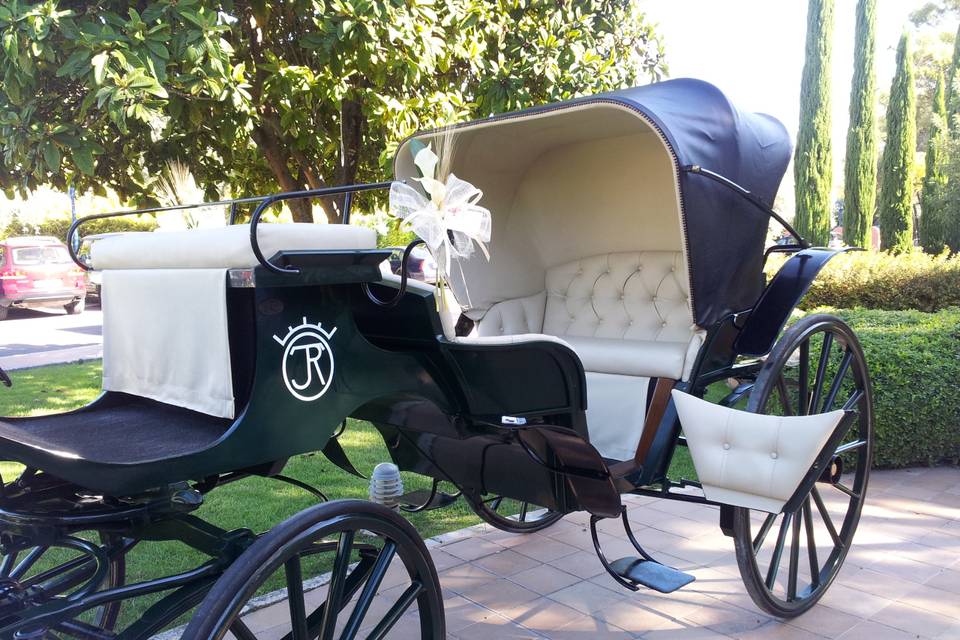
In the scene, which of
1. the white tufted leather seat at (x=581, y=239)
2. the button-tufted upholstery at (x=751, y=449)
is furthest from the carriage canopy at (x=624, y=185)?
the button-tufted upholstery at (x=751, y=449)

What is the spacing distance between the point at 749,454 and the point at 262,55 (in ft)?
13.6

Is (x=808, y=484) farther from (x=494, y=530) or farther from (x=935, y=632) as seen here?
(x=494, y=530)

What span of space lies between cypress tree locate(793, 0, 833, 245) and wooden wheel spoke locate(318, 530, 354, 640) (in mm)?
14876

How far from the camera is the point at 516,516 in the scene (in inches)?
161

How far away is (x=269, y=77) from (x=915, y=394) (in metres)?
4.30

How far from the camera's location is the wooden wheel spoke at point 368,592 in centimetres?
198

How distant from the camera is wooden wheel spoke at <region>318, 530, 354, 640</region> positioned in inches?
75.4

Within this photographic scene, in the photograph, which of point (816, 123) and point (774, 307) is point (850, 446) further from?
point (816, 123)

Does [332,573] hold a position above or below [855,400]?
below

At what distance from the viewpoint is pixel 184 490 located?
1954 mm

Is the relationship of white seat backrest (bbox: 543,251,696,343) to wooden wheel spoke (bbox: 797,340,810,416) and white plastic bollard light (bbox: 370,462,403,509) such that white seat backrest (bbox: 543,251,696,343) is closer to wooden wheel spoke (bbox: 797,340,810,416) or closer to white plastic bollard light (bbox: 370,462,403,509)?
wooden wheel spoke (bbox: 797,340,810,416)

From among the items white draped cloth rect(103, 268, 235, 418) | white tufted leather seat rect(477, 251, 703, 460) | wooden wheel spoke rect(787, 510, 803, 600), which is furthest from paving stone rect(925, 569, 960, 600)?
white draped cloth rect(103, 268, 235, 418)

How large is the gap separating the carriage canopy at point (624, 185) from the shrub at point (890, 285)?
238 inches

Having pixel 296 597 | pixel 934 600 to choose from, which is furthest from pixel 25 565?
pixel 934 600
